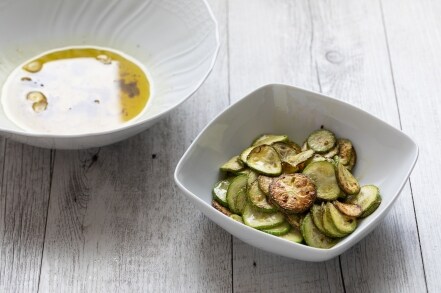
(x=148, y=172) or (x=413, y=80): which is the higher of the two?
(x=413, y=80)

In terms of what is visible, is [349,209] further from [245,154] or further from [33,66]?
[33,66]

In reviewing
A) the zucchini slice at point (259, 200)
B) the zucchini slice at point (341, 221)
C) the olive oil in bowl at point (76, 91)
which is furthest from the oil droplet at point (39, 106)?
the zucchini slice at point (341, 221)

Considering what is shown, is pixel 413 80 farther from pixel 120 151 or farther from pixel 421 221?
pixel 120 151

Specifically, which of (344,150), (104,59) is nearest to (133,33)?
(104,59)

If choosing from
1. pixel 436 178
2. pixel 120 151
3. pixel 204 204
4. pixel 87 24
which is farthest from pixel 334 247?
pixel 87 24

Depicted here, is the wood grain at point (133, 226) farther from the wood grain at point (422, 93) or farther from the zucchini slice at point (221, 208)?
the wood grain at point (422, 93)

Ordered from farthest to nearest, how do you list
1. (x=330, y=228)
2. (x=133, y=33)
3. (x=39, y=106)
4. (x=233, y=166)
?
(x=133, y=33), (x=39, y=106), (x=233, y=166), (x=330, y=228)

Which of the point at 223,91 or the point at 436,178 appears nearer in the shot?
the point at 436,178
